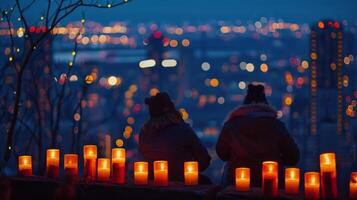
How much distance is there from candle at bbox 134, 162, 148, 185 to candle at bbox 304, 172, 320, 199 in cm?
99

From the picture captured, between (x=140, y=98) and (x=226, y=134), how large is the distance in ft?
260

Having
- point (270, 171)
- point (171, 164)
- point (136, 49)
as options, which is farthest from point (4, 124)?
point (136, 49)

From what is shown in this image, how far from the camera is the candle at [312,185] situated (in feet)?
12.6

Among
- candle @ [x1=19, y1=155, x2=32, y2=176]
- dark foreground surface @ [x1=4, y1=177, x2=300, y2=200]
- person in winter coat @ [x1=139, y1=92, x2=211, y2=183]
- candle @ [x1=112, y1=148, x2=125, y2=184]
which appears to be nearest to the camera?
dark foreground surface @ [x1=4, y1=177, x2=300, y2=200]

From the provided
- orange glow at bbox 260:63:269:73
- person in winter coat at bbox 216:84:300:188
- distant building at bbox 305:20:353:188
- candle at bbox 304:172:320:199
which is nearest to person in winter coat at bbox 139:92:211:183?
person in winter coat at bbox 216:84:300:188

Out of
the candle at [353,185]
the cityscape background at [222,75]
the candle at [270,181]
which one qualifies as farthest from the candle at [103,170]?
the cityscape background at [222,75]

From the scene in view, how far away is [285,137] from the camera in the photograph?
487cm

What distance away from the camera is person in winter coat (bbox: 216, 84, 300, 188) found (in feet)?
16.0

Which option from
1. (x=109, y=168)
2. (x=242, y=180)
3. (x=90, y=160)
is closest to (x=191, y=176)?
(x=242, y=180)

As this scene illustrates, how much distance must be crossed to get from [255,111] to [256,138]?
17 cm

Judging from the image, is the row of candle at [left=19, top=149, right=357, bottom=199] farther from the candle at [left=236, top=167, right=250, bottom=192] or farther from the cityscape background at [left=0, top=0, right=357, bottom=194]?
the cityscape background at [left=0, top=0, right=357, bottom=194]

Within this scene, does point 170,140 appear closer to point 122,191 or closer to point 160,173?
point 160,173

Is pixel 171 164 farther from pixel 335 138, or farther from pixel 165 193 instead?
pixel 335 138

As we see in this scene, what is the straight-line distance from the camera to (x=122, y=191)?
171 inches
